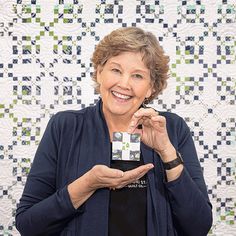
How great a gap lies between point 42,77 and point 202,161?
83cm

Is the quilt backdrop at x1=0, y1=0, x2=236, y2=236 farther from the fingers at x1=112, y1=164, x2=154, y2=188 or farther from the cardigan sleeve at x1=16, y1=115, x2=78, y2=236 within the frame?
the fingers at x1=112, y1=164, x2=154, y2=188

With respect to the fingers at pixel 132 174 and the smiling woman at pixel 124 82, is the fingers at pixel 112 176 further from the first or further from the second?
the smiling woman at pixel 124 82

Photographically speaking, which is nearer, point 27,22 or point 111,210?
point 111,210

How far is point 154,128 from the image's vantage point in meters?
1.03

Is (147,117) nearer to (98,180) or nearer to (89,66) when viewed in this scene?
(98,180)

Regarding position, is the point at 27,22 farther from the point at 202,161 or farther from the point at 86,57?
the point at 202,161

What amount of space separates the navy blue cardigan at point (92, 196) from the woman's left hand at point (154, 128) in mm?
72

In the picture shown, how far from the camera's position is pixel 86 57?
1.63m

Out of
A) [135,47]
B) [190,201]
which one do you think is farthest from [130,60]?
[190,201]

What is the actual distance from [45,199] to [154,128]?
0.37 meters

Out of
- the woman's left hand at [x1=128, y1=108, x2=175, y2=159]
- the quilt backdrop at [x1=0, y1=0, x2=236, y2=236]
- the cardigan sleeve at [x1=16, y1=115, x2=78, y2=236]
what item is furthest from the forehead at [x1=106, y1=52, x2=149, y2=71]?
the quilt backdrop at [x1=0, y1=0, x2=236, y2=236]

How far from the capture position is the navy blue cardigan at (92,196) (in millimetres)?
1000

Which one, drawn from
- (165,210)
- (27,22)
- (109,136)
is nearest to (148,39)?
(109,136)

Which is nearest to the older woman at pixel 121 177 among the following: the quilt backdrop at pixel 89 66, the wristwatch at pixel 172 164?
the wristwatch at pixel 172 164
